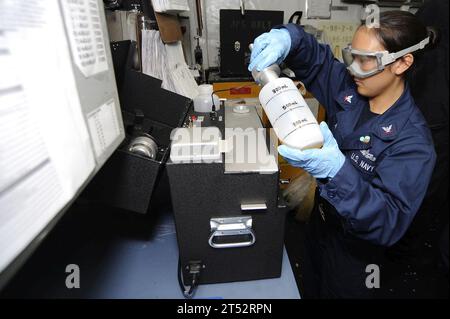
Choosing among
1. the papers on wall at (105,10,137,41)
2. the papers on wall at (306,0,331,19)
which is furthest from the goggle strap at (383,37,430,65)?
the papers on wall at (306,0,331,19)

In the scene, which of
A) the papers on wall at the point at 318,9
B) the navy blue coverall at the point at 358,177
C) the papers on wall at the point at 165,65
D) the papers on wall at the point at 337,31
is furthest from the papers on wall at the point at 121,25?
the papers on wall at the point at 337,31

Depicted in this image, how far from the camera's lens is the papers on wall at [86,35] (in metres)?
0.37

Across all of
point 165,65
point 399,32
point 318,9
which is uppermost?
point 318,9

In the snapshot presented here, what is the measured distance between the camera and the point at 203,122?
807 millimetres

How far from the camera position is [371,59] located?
0.82 meters

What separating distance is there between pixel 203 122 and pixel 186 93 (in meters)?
0.62

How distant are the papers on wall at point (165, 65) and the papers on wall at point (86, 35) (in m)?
0.76

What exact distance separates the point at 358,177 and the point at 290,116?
0.27 metres

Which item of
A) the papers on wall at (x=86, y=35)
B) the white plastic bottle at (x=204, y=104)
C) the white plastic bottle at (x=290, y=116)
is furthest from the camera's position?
the white plastic bottle at (x=204, y=104)

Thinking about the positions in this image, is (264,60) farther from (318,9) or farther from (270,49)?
(318,9)

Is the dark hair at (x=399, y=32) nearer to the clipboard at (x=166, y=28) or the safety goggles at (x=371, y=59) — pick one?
the safety goggles at (x=371, y=59)

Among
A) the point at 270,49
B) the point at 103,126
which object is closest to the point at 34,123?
the point at 103,126

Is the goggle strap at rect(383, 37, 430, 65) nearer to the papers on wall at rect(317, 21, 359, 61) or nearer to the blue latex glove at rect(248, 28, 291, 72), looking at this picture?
the blue latex glove at rect(248, 28, 291, 72)

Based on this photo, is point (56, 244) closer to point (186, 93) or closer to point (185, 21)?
point (186, 93)
